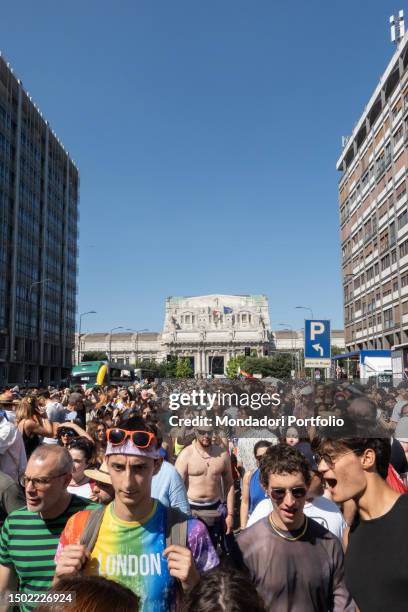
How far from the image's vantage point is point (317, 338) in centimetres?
1327

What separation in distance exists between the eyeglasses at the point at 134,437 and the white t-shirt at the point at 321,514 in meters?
1.51

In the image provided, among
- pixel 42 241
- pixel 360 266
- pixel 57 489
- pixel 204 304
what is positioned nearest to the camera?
pixel 57 489

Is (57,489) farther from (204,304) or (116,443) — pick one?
(204,304)

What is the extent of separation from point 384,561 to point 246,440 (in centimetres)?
375

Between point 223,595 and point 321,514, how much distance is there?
96.2 inches

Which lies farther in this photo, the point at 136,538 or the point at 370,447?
the point at 370,447

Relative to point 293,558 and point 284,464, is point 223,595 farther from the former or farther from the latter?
point 284,464

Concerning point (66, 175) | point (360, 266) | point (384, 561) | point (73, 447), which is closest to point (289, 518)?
point (384, 561)

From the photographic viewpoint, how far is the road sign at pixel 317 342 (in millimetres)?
13148

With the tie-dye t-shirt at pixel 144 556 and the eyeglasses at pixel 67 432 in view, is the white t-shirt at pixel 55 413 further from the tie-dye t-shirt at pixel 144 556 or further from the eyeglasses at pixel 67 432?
the tie-dye t-shirt at pixel 144 556

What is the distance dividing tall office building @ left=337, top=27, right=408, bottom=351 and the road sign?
29984 millimetres

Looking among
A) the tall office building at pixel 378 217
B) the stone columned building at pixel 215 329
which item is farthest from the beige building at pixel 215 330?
the tall office building at pixel 378 217

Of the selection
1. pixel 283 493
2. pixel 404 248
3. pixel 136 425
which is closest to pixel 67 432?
pixel 136 425

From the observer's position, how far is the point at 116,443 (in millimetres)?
2928
